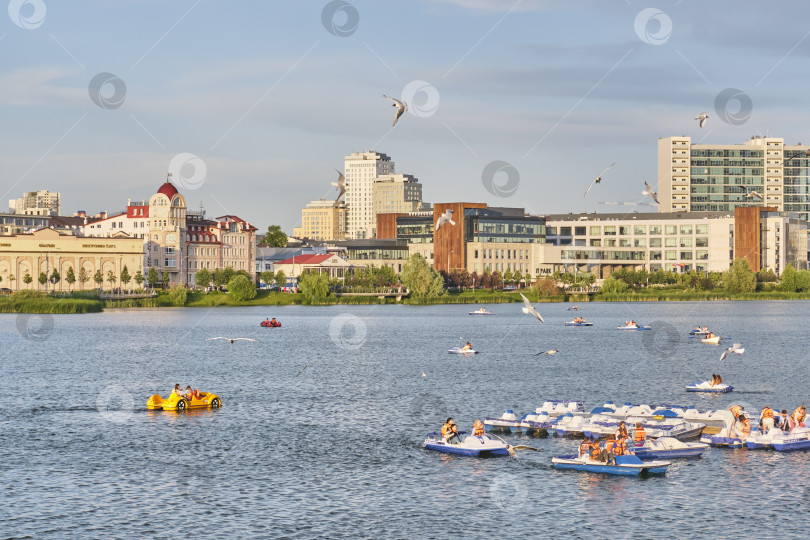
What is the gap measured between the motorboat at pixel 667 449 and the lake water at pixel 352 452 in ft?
2.51

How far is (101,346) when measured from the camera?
128m

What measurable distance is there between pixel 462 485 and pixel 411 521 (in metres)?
6.16

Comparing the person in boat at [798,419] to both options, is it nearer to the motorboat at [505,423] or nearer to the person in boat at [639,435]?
the person in boat at [639,435]

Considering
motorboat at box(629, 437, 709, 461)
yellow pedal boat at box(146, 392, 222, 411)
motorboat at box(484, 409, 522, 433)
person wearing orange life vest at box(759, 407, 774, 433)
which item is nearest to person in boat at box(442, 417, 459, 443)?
motorboat at box(484, 409, 522, 433)

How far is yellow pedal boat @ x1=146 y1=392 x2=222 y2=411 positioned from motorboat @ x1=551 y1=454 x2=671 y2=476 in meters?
30.3

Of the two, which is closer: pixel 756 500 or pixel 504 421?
pixel 756 500

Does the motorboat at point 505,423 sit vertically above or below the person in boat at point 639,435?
below

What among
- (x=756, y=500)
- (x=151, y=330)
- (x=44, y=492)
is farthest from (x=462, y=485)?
(x=151, y=330)

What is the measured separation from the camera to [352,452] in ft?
187

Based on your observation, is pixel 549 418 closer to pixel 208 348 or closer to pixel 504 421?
pixel 504 421

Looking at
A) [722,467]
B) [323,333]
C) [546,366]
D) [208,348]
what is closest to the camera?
[722,467]

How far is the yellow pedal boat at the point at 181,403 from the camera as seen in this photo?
7200cm

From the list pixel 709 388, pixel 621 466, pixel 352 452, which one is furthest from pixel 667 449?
pixel 709 388

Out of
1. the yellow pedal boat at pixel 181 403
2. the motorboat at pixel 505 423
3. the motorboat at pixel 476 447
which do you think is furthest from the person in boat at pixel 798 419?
the yellow pedal boat at pixel 181 403
